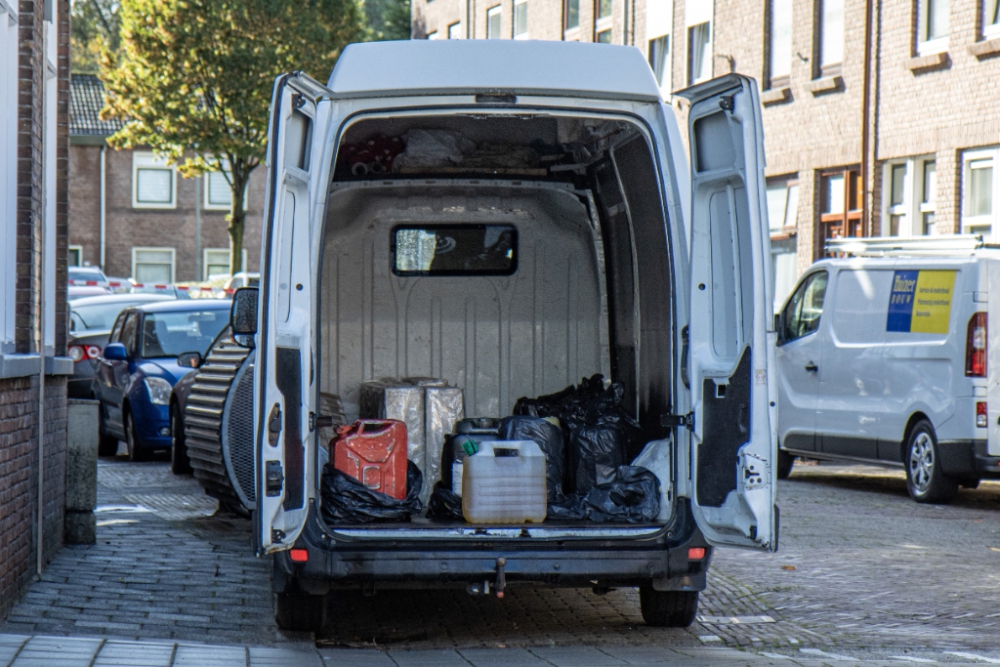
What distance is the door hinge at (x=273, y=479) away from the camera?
5.62 m

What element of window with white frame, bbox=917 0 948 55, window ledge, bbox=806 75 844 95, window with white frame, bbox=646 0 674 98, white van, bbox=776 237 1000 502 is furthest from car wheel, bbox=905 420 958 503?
window with white frame, bbox=646 0 674 98

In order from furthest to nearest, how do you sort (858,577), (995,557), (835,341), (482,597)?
(835,341)
(995,557)
(858,577)
(482,597)

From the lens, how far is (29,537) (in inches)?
293

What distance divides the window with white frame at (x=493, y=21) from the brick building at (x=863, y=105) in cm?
920

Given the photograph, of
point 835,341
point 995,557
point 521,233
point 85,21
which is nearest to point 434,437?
point 521,233

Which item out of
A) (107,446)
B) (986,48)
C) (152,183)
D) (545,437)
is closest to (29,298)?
(545,437)

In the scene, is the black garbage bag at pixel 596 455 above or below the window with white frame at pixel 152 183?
below

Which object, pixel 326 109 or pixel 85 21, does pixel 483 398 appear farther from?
pixel 85 21

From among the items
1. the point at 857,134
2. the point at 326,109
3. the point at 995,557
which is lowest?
the point at 995,557

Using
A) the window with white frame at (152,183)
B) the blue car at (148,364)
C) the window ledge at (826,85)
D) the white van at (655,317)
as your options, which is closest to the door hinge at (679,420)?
the white van at (655,317)

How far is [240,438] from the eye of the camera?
909 cm

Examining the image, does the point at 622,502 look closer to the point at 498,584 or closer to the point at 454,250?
the point at 498,584

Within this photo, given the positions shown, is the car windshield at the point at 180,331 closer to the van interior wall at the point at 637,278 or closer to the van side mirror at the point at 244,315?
the van interior wall at the point at 637,278

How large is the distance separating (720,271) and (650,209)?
1.14m
